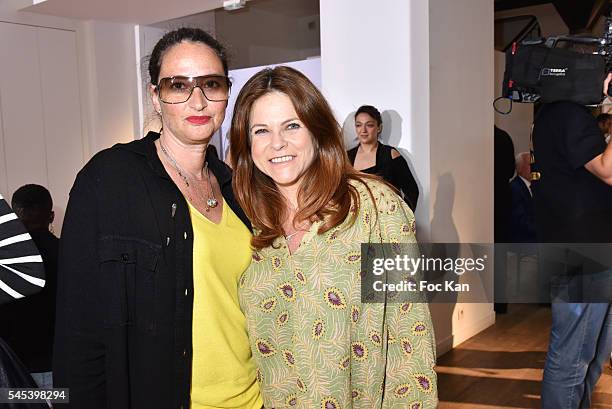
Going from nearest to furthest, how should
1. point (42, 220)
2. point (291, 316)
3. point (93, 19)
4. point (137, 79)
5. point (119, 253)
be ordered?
point (119, 253) < point (291, 316) < point (42, 220) < point (93, 19) < point (137, 79)

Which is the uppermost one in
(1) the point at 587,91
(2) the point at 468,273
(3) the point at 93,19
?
(3) the point at 93,19

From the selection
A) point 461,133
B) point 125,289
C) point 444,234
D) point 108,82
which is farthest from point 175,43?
point 108,82

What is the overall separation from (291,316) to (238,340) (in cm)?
15

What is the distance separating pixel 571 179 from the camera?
223 centimetres

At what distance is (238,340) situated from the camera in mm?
1441

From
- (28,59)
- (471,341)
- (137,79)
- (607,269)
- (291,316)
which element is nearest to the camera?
(291,316)

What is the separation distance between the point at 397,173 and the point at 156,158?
2321 millimetres

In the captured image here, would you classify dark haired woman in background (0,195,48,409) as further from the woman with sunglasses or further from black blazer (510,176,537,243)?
black blazer (510,176,537,243)

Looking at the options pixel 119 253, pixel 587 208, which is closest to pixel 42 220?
pixel 119 253

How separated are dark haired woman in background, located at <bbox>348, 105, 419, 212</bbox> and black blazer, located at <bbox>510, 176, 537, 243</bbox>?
1.97m

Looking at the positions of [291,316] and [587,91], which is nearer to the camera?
[291,316]

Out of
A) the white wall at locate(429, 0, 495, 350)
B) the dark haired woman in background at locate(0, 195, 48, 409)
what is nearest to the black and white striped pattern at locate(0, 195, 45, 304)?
the dark haired woman in background at locate(0, 195, 48, 409)

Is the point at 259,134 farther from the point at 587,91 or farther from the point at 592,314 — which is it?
the point at 592,314

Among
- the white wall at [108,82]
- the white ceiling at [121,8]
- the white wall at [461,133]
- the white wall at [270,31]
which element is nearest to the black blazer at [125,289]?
the white wall at [461,133]
